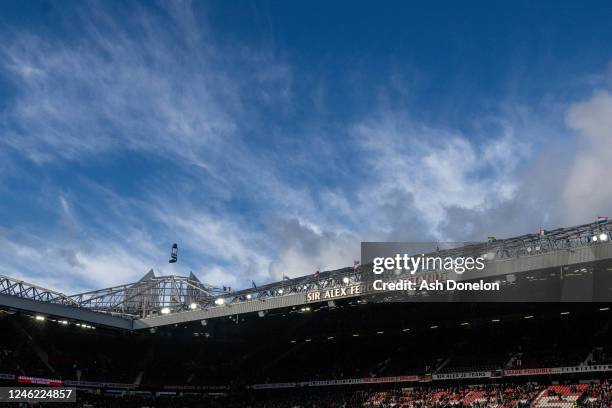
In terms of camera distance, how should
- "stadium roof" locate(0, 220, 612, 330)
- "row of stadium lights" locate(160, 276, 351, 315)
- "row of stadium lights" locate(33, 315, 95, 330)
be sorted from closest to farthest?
"stadium roof" locate(0, 220, 612, 330)
"row of stadium lights" locate(160, 276, 351, 315)
"row of stadium lights" locate(33, 315, 95, 330)

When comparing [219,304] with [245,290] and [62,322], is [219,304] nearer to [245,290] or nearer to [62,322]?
[245,290]

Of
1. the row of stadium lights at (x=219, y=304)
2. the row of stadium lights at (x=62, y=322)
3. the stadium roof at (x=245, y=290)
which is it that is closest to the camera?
the stadium roof at (x=245, y=290)

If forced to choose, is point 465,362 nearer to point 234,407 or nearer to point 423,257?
point 423,257

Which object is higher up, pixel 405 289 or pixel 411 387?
pixel 405 289

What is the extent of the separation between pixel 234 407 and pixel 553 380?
3789 centimetres

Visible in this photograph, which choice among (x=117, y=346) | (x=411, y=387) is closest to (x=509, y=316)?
(x=411, y=387)

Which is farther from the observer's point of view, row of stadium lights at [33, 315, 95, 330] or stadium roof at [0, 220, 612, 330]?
row of stadium lights at [33, 315, 95, 330]

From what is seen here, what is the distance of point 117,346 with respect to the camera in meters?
79.6

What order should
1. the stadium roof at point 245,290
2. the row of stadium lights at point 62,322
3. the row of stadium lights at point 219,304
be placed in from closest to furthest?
the stadium roof at point 245,290
the row of stadium lights at point 219,304
the row of stadium lights at point 62,322

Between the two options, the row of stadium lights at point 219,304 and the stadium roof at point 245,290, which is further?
the row of stadium lights at point 219,304

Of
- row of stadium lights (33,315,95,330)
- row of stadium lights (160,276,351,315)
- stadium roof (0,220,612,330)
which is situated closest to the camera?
stadium roof (0,220,612,330)

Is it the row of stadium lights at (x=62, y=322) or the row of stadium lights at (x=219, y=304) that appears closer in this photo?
the row of stadium lights at (x=219, y=304)

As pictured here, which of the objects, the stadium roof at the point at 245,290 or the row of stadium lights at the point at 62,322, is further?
the row of stadium lights at the point at 62,322

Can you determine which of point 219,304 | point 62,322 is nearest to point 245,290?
point 219,304
